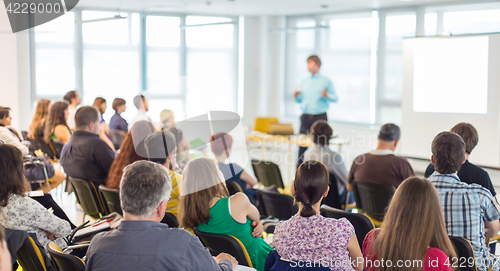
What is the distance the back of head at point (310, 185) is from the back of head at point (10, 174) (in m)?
1.35

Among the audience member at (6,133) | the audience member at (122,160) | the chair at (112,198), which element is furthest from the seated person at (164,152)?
the audience member at (6,133)

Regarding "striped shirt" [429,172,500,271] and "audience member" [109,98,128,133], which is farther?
"audience member" [109,98,128,133]

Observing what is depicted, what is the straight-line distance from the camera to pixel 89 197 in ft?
12.1

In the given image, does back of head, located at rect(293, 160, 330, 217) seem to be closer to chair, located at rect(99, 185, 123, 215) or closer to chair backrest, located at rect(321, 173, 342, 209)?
chair, located at rect(99, 185, 123, 215)

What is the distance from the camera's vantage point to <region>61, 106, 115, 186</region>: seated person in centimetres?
393

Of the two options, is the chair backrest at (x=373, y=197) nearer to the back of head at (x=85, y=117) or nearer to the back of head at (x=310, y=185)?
the back of head at (x=310, y=185)

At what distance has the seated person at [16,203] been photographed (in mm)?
2172

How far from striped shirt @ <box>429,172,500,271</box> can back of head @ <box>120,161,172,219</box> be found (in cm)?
153

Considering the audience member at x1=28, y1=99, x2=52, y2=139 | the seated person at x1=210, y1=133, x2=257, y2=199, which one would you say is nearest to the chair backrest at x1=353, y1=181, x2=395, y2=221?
the seated person at x1=210, y1=133, x2=257, y2=199

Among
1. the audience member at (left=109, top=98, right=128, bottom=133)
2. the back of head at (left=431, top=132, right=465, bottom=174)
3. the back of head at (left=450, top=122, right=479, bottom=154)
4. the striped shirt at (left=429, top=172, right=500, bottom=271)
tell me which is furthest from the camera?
the audience member at (left=109, top=98, right=128, bottom=133)

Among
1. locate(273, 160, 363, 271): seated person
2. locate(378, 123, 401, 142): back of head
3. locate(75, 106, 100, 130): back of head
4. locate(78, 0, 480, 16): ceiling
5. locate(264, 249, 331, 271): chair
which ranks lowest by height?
locate(264, 249, 331, 271): chair

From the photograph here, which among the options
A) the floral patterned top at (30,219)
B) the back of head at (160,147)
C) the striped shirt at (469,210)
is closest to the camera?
the floral patterned top at (30,219)

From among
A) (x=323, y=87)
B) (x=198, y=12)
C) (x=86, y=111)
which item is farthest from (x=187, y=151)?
(x=198, y=12)

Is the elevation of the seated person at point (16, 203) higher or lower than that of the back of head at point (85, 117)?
lower
